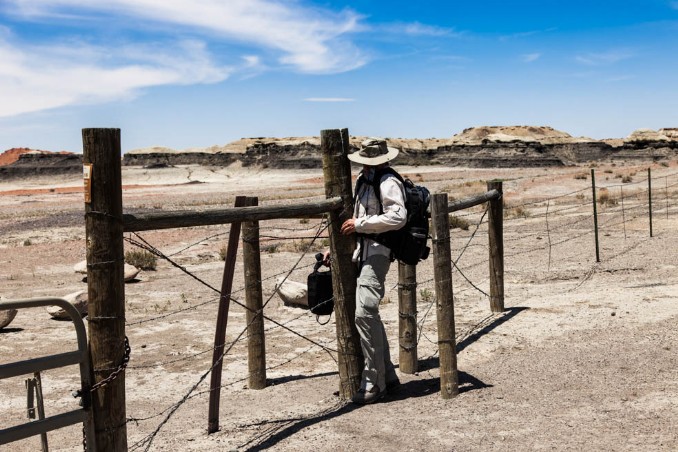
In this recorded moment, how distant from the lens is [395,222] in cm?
566

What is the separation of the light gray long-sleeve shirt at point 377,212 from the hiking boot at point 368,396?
110cm

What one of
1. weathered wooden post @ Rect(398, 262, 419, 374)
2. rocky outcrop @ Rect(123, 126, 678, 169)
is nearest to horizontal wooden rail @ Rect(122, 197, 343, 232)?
weathered wooden post @ Rect(398, 262, 419, 374)

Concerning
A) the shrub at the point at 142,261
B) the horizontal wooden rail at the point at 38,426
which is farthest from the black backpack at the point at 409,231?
the shrub at the point at 142,261

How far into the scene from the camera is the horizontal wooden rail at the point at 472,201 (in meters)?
7.53

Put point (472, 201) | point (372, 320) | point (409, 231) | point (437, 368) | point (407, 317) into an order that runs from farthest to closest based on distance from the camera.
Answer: point (472, 201)
point (437, 368)
point (407, 317)
point (372, 320)
point (409, 231)

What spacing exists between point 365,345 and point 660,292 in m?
5.11

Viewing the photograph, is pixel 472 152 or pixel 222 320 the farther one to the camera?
pixel 472 152

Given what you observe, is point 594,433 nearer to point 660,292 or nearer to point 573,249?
point 660,292

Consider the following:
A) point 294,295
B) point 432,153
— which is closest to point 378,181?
point 294,295

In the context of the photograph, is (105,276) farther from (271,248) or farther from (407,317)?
(271,248)

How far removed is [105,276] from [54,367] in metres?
0.58

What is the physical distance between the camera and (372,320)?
598 cm

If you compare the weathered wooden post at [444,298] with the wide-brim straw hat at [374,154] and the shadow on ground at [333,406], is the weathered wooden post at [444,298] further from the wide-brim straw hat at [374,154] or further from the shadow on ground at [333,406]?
the wide-brim straw hat at [374,154]

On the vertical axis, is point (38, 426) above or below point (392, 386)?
above
